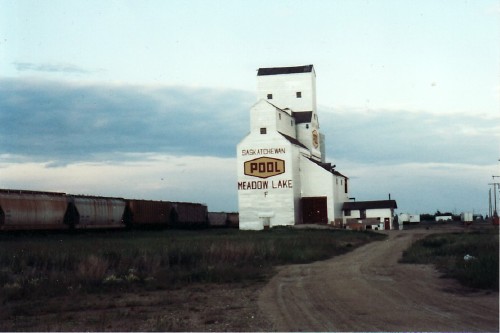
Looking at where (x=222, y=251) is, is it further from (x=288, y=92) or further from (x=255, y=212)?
(x=288, y=92)

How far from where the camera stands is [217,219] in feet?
249

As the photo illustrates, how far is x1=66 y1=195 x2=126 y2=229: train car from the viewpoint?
3953 cm

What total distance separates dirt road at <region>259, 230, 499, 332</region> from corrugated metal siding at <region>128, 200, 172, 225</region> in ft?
101

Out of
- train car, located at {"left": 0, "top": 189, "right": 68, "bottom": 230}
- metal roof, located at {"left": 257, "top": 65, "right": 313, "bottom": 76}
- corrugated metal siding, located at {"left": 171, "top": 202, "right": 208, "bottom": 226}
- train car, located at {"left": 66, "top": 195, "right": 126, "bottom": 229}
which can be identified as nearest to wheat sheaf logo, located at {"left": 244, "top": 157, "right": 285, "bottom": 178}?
corrugated metal siding, located at {"left": 171, "top": 202, "right": 208, "bottom": 226}

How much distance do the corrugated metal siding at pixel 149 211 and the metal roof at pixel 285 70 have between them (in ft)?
79.7

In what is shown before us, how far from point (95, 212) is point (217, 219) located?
34.2m

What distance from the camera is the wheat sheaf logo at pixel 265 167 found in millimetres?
62619

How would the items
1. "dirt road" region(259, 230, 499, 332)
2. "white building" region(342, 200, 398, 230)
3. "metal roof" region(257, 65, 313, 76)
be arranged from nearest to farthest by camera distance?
1. "dirt road" region(259, 230, 499, 332)
2. "white building" region(342, 200, 398, 230)
3. "metal roof" region(257, 65, 313, 76)

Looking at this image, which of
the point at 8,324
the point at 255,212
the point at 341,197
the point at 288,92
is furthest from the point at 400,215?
the point at 8,324

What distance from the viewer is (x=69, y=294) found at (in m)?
15.6

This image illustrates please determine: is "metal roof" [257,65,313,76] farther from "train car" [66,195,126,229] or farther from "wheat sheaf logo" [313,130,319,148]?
"train car" [66,195,126,229]

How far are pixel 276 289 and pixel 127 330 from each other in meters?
6.17

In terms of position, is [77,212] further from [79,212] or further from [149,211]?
[149,211]

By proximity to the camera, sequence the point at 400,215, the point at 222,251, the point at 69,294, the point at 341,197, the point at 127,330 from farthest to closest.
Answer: the point at 400,215 → the point at 341,197 → the point at 222,251 → the point at 69,294 → the point at 127,330
